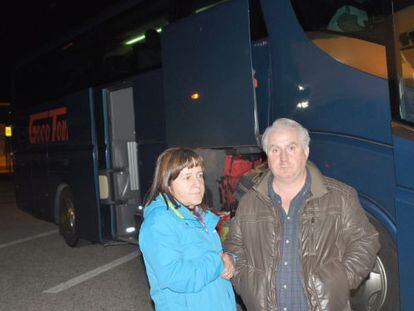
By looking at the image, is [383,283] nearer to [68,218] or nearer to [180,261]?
[180,261]

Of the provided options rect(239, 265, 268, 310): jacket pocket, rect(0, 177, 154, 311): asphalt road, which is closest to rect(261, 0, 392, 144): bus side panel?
rect(239, 265, 268, 310): jacket pocket

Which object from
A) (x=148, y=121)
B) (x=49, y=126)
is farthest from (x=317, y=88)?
(x=49, y=126)

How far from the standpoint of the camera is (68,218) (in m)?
8.41

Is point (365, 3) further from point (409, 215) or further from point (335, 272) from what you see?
point (335, 272)

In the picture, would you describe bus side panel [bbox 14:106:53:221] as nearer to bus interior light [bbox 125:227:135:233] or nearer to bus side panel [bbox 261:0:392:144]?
bus interior light [bbox 125:227:135:233]

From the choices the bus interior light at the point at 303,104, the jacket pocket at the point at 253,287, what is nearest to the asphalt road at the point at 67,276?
the bus interior light at the point at 303,104

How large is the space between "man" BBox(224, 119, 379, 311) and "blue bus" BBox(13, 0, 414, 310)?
114 centimetres

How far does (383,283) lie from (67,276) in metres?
4.19

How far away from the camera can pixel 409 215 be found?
341 cm

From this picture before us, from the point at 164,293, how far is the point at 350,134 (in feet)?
6.91

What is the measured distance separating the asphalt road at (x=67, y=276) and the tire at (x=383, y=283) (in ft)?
7.20

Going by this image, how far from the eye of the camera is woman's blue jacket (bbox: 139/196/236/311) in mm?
2225

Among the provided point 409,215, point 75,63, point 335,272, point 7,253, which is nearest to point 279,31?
point 409,215

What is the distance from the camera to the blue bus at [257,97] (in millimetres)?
3525
